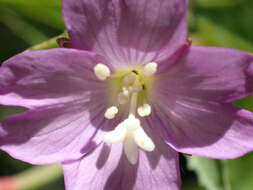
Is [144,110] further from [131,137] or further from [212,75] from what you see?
[212,75]

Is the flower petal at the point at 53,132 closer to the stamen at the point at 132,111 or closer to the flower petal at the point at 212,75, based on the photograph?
the stamen at the point at 132,111

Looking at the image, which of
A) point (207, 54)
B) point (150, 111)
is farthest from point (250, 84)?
point (150, 111)

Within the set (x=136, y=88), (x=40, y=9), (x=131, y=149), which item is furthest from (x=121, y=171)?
(x=40, y=9)

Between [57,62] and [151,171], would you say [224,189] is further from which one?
[57,62]

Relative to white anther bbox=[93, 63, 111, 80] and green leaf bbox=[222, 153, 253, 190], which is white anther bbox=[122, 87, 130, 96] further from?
green leaf bbox=[222, 153, 253, 190]

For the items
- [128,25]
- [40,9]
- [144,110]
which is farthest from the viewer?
[40,9]

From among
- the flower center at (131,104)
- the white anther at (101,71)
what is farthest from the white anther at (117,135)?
the white anther at (101,71)

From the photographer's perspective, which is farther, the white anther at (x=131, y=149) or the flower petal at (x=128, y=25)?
the white anther at (x=131, y=149)

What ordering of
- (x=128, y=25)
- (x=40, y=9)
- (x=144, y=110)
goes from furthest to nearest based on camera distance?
1. (x=40, y=9)
2. (x=144, y=110)
3. (x=128, y=25)
